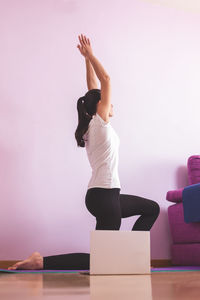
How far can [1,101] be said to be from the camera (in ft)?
11.2

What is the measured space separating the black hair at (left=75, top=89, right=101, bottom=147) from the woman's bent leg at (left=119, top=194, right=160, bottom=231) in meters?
0.44

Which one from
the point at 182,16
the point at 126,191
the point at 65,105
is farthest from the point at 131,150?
the point at 182,16

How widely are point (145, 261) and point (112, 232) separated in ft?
0.78

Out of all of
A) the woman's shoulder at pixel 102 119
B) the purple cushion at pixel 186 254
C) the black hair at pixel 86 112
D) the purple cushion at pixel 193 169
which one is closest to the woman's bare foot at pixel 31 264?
the black hair at pixel 86 112

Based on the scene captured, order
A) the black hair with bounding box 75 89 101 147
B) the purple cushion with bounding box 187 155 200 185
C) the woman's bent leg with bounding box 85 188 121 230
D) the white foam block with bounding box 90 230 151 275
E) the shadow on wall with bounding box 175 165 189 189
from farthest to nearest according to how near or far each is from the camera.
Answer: the shadow on wall with bounding box 175 165 189 189, the purple cushion with bounding box 187 155 200 185, the black hair with bounding box 75 89 101 147, the woman's bent leg with bounding box 85 188 121 230, the white foam block with bounding box 90 230 151 275

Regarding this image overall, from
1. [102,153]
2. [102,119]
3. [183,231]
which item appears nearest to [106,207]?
[102,153]

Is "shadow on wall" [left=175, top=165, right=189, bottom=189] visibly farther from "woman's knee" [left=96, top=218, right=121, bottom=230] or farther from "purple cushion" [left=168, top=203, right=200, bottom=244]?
"woman's knee" [left=96, top=218, right=121, bottom=230]

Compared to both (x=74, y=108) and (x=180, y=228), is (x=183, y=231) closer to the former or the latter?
(x=180, y=228)

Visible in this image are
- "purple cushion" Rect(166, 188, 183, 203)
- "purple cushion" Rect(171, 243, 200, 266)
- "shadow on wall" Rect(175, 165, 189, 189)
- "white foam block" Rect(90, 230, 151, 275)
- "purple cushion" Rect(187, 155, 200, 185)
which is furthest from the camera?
"shadow on wall" Rect(175, 165, 189, 189)

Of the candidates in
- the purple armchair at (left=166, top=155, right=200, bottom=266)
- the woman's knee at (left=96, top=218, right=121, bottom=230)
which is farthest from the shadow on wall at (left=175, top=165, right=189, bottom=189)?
the woman's knee at (left=96, top=218, right=121, bottom=230)

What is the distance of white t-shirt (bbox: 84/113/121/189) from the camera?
2514 millimetres

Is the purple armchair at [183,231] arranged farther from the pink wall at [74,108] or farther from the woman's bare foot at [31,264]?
the woman's bare foot at [31,264]

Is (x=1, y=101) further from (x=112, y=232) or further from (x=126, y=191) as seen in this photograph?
(x=112, y=232)

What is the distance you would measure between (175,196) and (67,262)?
1.16 m
